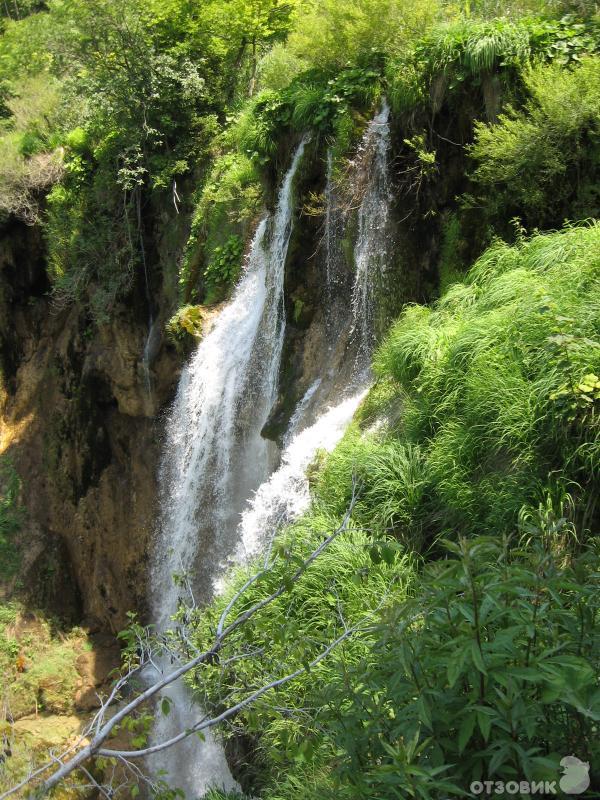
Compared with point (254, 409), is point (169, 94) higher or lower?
higher

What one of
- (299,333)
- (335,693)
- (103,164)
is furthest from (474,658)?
(103,164)

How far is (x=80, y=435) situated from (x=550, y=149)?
1150cm

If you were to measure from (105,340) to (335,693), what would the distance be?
12157mm

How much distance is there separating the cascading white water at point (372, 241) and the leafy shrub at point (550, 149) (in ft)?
4.91

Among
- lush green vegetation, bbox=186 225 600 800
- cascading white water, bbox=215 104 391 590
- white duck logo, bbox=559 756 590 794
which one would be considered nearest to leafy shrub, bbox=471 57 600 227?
lush green vegetation, bbox=186 225 600 800

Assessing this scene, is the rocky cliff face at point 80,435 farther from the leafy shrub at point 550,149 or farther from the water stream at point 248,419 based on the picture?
the leafy shrub at point 550,149

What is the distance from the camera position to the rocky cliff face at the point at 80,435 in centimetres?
1302

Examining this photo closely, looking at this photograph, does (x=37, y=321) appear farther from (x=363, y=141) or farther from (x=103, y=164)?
(x=363, y=141)

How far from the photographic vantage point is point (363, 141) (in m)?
8.34

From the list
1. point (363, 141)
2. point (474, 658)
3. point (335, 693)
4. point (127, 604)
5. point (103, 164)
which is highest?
point (103, 164)

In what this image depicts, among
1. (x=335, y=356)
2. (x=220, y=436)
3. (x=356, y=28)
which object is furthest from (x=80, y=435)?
(x=356, y=28)

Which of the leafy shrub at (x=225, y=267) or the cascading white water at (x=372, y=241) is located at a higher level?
the leafy shrub at (x=225, y=267)
